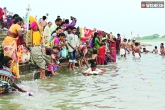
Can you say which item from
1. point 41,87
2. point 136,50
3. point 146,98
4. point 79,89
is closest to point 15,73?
point 41,87

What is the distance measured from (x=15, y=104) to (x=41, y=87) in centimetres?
212

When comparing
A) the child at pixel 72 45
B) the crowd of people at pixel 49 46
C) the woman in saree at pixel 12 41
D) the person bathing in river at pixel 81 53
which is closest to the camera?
the woman in saree at pixel 12 41

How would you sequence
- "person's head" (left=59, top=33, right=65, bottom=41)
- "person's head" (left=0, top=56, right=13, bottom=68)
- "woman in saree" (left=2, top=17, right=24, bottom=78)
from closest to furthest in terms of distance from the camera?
"person's head" (left=0, top=56, right=13, bottom=68), "woman in saree" (left=2, top=17, right=24, bottom=78), "person's head" (left=59, top=33, right=65, bottom=41)

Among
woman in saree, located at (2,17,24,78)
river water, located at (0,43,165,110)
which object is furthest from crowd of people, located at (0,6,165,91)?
river water, located at (0,43,165,110)

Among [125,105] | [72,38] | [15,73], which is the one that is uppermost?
[72,38]

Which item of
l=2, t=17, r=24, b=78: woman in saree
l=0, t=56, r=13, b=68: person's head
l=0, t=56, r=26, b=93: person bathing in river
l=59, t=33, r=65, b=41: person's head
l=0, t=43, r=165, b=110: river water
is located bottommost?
l=0, t=43, r=165, b=110: river water

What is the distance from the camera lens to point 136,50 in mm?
21922

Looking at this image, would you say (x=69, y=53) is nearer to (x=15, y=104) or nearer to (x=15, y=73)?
(x=15, y=73)

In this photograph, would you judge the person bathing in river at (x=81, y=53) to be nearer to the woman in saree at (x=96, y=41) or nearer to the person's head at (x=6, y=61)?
the woman in saree at (x=96, y=41)

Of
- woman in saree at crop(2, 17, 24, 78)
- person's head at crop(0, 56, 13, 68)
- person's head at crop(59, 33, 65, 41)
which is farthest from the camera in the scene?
person's head at crop(59, 33, 65, 41)

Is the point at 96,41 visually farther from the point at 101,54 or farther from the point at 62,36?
the point at 62,36

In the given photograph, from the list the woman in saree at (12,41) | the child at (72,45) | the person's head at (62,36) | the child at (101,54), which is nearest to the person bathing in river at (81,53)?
the child at (72,45)

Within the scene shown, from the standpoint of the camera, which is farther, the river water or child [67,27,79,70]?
child [67,27,79,70]

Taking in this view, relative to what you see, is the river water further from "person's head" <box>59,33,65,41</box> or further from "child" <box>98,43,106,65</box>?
"child" <box>98,43,106,65</box>
